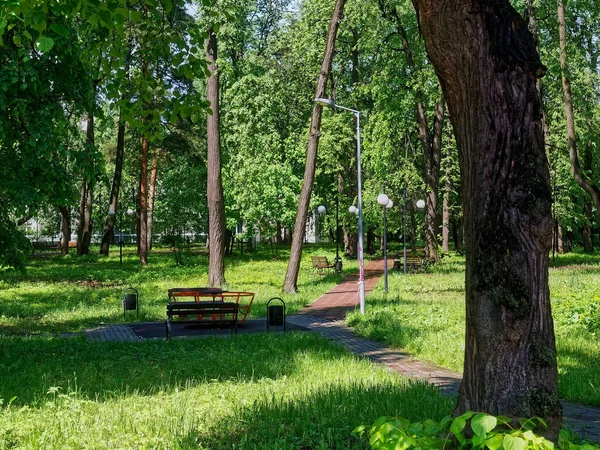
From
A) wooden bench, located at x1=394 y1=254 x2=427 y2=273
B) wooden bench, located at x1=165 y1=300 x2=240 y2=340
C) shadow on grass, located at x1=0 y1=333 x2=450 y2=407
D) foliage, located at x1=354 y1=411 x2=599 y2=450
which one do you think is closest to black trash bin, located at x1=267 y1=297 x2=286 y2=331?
wooden bench, located at x1=165 y1=300 x2=240 y2=340

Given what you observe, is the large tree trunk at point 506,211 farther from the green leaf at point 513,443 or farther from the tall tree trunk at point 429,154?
the tall tree trunk at point 429,154

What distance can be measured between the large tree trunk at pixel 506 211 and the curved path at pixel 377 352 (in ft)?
9.44

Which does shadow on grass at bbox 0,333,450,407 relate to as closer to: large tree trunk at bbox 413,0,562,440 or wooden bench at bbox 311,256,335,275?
large tree trunk at bbox 413,0,562,440

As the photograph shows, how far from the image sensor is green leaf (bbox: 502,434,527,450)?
247 cm

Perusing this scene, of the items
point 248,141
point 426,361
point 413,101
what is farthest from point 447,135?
point 426,361

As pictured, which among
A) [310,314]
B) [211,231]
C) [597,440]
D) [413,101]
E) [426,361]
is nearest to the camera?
[597,440]

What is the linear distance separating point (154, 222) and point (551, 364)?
2179 inches

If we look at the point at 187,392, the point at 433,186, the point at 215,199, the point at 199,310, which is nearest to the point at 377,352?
the point at 199,310

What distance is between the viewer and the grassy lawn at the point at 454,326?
9133 mm

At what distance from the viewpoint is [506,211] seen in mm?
3625

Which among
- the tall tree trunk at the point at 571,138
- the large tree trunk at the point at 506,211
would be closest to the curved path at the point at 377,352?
the large tree trunk at the point at 506,211

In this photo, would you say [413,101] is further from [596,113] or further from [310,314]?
[310,314]

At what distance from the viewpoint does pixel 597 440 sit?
586cm

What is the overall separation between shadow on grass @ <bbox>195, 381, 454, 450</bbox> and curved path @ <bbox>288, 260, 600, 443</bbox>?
1.55 meters
